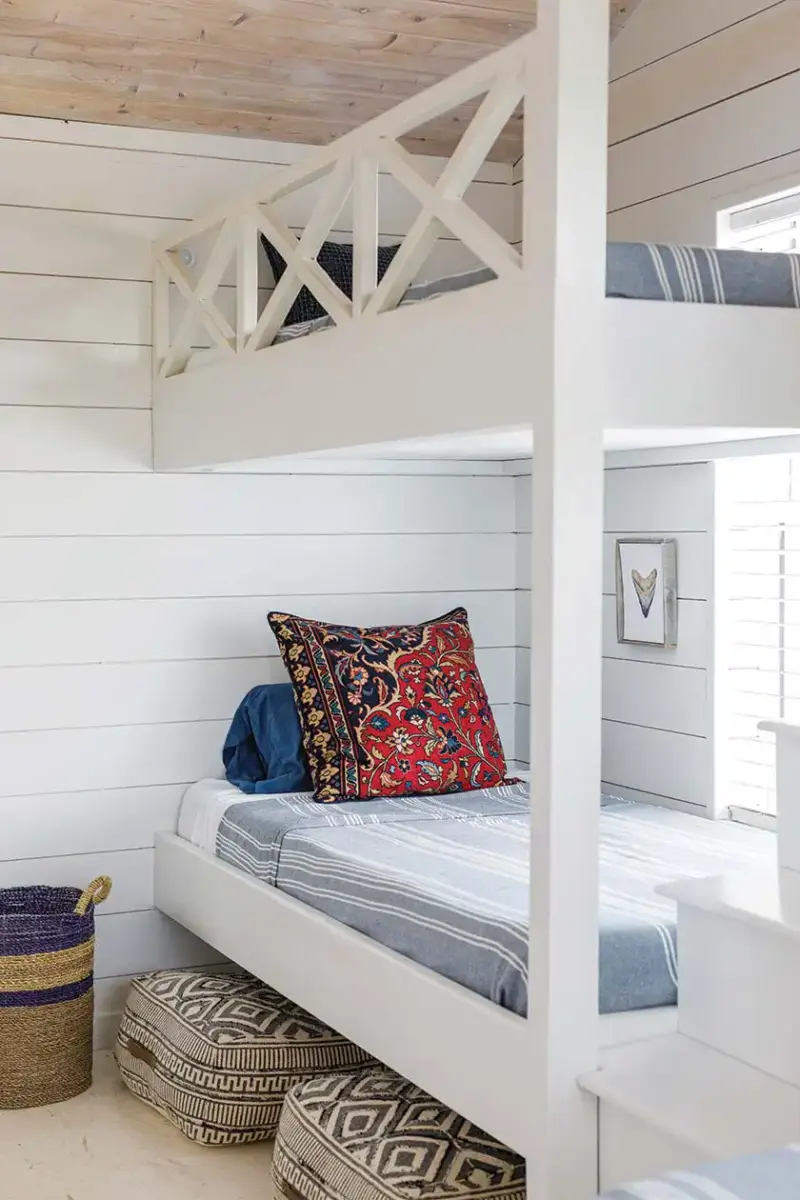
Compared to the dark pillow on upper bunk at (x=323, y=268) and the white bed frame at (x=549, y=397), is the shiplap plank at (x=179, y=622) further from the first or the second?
the white bed frame at (x=549, y=397)

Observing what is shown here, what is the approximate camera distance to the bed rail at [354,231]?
2148 mm

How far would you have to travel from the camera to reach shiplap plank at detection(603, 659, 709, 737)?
3340mm

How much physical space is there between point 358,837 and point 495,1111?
887 mm

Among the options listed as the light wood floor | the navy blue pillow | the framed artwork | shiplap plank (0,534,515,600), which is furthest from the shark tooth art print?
the light wood floor

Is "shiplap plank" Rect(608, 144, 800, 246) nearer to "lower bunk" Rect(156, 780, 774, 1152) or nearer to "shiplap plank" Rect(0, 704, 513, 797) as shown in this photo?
"lower bunk" Rect(156, 780, 774, 1152)

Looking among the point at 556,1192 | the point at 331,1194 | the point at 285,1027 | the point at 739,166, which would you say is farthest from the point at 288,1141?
the point at 739,166

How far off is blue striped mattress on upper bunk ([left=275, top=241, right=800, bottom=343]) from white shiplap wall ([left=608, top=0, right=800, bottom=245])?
0.85 meters

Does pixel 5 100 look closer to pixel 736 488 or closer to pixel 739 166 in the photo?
pixel 739 166

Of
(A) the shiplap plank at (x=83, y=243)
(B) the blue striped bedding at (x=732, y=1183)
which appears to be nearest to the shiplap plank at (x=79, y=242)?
(A) the shiplap plank at (x=83, y=243)

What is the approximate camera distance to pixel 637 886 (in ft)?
8.32

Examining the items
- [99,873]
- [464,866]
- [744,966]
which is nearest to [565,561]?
[744,966]

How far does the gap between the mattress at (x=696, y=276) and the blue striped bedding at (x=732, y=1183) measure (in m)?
1.20

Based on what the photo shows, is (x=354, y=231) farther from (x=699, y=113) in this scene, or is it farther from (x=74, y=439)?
(x=74, y=439)

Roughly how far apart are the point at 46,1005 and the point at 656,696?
1596 mm
